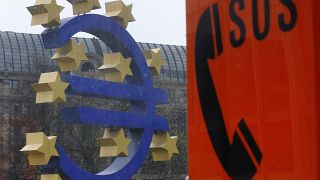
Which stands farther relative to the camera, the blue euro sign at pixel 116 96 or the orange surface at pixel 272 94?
the blue euro sign at pixel 116 96

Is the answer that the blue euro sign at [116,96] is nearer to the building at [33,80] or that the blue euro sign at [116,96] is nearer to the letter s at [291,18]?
the letter s at [291,18]

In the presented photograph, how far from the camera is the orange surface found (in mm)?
2137

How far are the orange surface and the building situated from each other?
34.6 metres

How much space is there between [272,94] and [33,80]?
160 feet

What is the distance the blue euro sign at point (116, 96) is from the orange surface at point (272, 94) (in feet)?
37.6

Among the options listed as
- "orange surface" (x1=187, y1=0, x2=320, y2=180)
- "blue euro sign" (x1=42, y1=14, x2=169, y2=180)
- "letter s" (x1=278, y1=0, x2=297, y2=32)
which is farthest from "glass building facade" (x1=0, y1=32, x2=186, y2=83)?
"letter s" (x1=278, y1=0, x2=297, y2=32)

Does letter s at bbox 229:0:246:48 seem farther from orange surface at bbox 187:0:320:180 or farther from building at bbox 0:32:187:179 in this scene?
building at bbox 0:32:187:179

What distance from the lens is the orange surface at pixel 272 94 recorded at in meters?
2.14

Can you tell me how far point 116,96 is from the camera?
51.0ft

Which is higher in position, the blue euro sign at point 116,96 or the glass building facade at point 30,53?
the glass building facade at point 30,53

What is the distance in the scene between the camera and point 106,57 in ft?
50.2

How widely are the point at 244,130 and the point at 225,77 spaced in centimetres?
22

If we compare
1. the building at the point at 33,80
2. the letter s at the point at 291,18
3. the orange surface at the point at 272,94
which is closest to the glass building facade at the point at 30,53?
the building at the point at 33,80

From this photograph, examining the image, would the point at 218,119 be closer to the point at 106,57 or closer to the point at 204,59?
the point at 204,59
